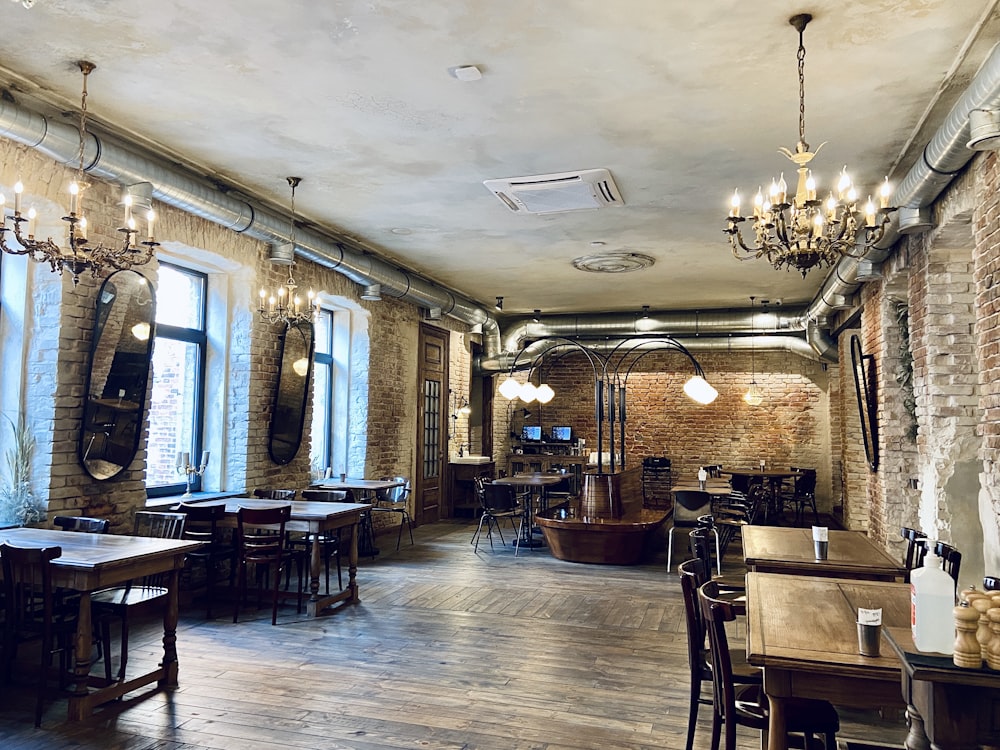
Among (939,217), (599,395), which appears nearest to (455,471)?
(599,395)

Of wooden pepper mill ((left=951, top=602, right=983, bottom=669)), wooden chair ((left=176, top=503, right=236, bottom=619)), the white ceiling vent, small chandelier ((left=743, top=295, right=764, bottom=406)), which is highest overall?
the white ceiling vent

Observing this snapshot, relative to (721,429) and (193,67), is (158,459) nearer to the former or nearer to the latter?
(193,67)

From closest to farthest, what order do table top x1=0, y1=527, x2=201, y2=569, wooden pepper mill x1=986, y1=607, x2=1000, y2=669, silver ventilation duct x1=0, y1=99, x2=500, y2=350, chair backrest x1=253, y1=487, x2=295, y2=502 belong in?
wooden pepper mill x1=986, y1=607, x2=1000, y2=669, table top x1=0, y1=527, x2=201, y2=569, silver ventilation duct x1=0, y1=99, x2=500, y2=350, chair backrest x1=253, y1=487, x2=295, y2=502

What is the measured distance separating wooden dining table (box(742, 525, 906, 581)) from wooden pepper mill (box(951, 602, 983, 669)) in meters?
2.03

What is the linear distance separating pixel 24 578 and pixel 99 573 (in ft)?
1.35

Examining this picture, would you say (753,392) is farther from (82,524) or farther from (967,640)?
(967,640)

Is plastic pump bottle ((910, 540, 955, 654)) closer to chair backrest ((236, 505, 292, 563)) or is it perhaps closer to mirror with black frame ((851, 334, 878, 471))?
chair backrest ((236, 505, 292, 563))

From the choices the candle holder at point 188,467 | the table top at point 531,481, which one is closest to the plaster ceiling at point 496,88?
the candle holder at point 188,467

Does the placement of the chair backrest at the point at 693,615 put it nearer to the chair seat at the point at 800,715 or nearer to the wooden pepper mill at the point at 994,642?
the chair seat at the point at 800,715

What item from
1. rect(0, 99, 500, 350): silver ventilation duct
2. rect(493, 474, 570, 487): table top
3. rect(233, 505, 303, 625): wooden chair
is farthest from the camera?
rect(493, 474, 570, 487): table top

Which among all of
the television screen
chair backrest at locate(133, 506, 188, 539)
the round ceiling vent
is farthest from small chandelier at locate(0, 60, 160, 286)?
→ the television screen

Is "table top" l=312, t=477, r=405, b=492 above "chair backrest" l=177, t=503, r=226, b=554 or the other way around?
above

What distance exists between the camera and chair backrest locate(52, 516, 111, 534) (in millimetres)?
4449

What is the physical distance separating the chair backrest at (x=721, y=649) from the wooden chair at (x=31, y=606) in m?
2.91
